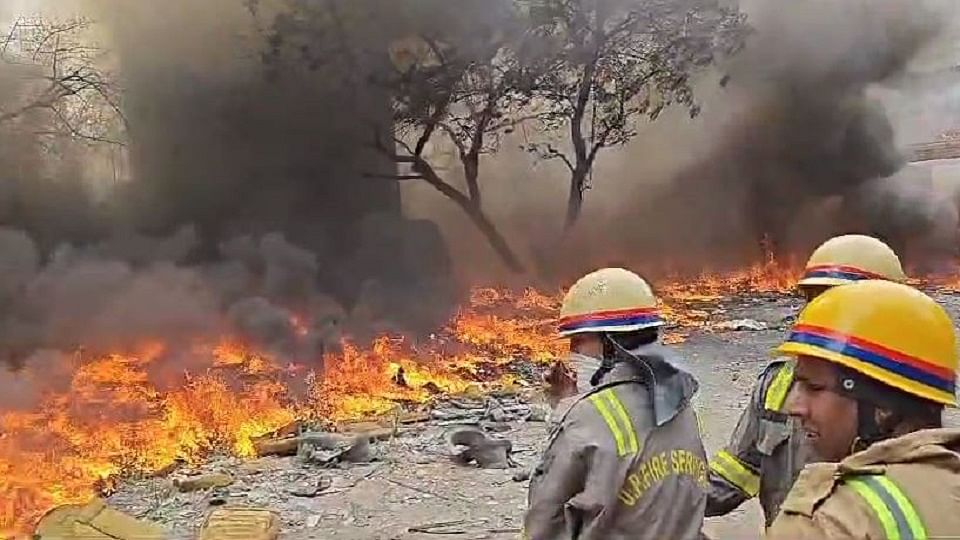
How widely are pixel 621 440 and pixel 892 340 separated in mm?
991

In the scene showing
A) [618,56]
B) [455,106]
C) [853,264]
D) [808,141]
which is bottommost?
[853,264]

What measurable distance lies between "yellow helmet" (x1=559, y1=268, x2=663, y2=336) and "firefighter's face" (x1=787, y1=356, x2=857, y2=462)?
956mm

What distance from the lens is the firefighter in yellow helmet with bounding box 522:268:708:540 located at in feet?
8.04

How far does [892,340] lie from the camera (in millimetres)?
1585

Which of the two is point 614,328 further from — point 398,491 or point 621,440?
point 398,491

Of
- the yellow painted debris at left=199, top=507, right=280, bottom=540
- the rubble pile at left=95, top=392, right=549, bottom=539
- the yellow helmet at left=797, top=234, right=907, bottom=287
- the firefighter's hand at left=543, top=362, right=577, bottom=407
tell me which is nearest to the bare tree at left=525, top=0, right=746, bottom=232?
the firefighter's hand at left=543, top=362, right=577, bottom=407

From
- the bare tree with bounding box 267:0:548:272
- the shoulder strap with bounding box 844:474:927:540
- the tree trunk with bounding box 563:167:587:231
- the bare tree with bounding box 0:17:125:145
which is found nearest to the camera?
the shoulder strap with bounding box 844:474:927:540

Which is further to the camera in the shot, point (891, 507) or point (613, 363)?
point (613, 363)

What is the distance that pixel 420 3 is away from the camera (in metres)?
12.2

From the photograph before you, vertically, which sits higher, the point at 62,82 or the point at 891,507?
the point at 62,82

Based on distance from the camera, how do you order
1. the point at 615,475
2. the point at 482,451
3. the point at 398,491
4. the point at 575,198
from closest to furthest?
the point at 615,475
the point at 398,491
the point at 482,451
the point at 575,198

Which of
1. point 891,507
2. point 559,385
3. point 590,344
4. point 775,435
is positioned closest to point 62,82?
point 559,385

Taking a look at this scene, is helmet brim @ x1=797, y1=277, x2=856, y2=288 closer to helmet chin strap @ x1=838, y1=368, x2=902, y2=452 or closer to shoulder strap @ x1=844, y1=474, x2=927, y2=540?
helmet chin strap @ x1=838, y1=368, x2=902, y2=452

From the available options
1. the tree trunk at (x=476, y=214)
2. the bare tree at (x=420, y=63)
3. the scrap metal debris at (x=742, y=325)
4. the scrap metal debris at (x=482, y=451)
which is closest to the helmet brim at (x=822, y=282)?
the scrap metal debris at (x=482, y=451)
